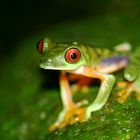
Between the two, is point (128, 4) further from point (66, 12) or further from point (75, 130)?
point (75, 130)

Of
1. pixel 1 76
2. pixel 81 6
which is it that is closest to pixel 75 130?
pixel 1 76

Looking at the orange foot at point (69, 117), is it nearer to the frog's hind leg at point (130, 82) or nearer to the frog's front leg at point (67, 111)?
the frog's front leg at point (67, 111)

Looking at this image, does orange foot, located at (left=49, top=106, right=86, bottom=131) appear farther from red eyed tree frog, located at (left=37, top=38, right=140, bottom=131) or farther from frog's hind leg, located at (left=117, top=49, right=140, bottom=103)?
frog's hind leg, located at (left=117, top=49, right=140, bottom=103)

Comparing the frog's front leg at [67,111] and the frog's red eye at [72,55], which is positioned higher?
the frog's red eye at [72,55]

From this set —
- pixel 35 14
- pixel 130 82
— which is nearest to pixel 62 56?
pixel 130 82

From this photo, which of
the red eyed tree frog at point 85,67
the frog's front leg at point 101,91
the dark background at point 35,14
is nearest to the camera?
the frog's front leg at point 101,91

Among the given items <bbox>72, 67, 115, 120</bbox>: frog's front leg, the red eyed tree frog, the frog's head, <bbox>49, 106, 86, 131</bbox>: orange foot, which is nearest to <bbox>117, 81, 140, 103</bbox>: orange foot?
the red eyed tree frog

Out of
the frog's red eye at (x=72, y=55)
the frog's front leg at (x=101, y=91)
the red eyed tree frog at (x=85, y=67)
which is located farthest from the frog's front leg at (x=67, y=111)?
the frog's red eye at (x=72, y=55)
